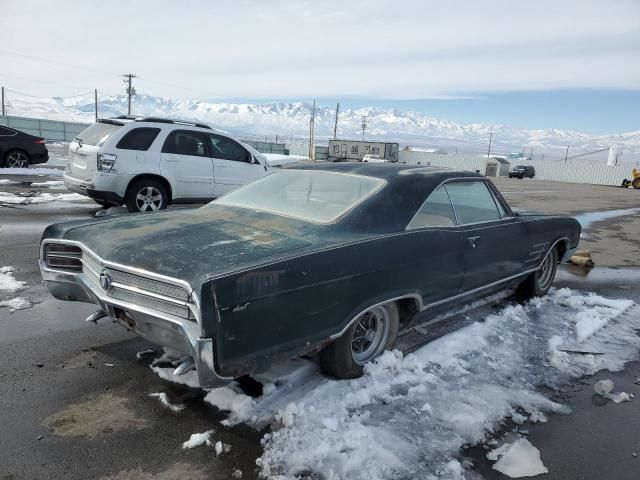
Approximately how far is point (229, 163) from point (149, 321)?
22.4 ft

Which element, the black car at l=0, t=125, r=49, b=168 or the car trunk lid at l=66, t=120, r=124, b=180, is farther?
the black car at l=0, t=125, r=49, b=168

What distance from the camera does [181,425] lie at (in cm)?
266

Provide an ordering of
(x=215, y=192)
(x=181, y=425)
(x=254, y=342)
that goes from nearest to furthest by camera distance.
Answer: (x=254, y=342), (x=181, y=425), (x=215, y=192)

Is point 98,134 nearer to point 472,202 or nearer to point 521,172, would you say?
point 472,202

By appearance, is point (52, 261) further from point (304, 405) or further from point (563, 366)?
point (563, 366)

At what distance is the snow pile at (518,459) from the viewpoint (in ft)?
7.97

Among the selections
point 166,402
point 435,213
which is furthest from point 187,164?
point 166,402

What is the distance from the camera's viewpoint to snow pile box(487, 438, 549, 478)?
2.43m

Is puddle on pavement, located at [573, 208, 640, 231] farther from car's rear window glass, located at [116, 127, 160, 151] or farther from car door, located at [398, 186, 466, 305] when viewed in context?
car's rear window glass, located at [116, 127, 160, 151]

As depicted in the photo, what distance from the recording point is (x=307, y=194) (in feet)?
12.2

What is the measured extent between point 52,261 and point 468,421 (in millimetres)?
2871

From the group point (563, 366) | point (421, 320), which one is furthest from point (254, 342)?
point (563, 366)

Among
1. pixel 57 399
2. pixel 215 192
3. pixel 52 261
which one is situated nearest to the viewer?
pixel 57 399

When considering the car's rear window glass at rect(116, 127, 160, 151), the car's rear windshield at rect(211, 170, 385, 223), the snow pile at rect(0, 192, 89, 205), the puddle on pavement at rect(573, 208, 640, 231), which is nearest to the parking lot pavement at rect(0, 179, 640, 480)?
the car's rear windshield at rect(211, 170, 385, 223)
